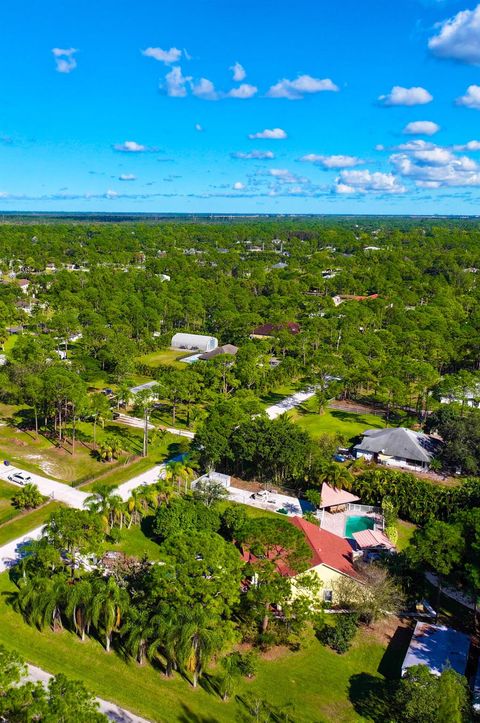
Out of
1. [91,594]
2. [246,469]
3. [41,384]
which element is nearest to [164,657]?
[91,594]

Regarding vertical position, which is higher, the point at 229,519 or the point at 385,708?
the point at 229,519

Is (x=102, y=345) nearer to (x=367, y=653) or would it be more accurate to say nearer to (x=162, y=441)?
(x=162, y=441)

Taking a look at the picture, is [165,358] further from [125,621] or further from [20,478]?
[125,621]

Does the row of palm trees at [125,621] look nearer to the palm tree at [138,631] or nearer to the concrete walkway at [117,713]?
the palm tree at [138,631]

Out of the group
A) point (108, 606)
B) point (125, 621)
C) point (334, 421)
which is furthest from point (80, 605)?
point (334, 421)

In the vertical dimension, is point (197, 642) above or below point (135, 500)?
below

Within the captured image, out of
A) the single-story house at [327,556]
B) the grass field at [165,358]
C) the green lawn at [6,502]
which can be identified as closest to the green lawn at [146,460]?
the green lawn at [6,502]

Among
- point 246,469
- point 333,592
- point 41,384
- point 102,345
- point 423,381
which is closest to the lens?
point 333,592

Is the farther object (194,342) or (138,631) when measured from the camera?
(194,342)
